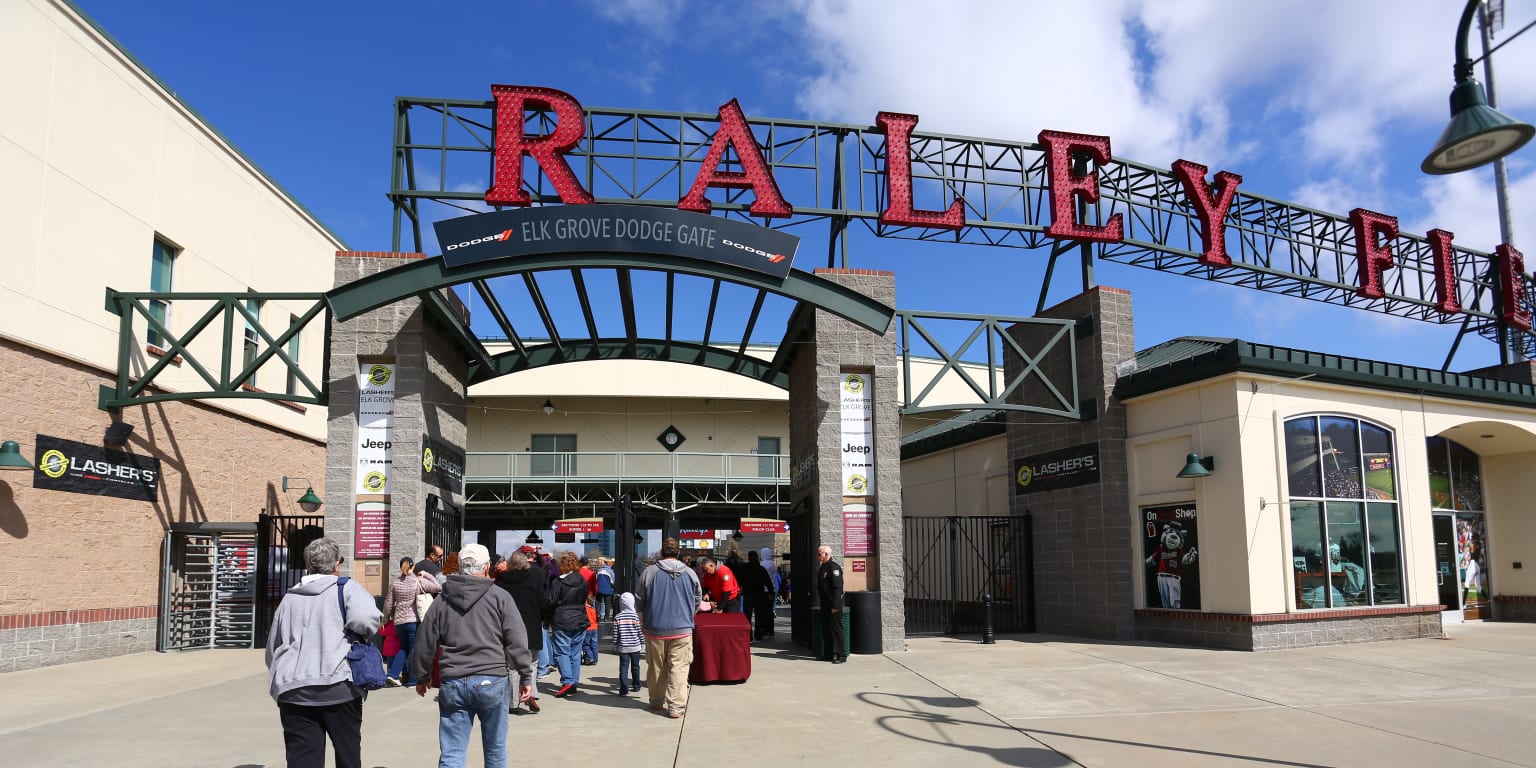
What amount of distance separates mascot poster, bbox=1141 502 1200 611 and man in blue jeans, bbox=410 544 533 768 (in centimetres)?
1212

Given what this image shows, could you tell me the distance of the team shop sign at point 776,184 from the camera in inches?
706

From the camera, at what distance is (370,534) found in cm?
1459

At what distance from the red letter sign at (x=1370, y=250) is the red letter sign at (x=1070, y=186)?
8.64m

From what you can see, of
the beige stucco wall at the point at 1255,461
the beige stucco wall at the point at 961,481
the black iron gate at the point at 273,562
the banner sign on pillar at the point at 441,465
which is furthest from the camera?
the beige stucco wall at the point at 961,481

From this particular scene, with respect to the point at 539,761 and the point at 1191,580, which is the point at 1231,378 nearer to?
the point at 1191,580

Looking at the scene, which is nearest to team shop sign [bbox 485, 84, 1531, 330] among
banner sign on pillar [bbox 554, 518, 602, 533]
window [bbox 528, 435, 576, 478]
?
banner sign on pillar [bbox 554, 518, 602, 533]

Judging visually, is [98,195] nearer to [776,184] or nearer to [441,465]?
[441,465]

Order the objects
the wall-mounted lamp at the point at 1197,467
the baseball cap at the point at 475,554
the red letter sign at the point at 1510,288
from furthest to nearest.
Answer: the red letter sign at the point at 1510,288 → the wall-mounted lamp at the point at 1197,467 → the baseball cap at the point at 475,554

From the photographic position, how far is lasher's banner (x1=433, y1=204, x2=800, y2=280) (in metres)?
13.6

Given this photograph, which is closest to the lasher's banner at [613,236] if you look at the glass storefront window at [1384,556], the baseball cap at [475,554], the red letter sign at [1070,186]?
the red letter sign at [1070,186]

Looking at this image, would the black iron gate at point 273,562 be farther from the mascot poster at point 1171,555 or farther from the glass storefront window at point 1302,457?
the glass storefront window at point 1302,457

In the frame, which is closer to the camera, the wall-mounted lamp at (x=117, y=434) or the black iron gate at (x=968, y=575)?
the wall-mounted lamp at (x=117, y=434)

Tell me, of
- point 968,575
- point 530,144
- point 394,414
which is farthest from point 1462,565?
point 394,414

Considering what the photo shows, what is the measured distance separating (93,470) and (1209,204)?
68.9 feet
